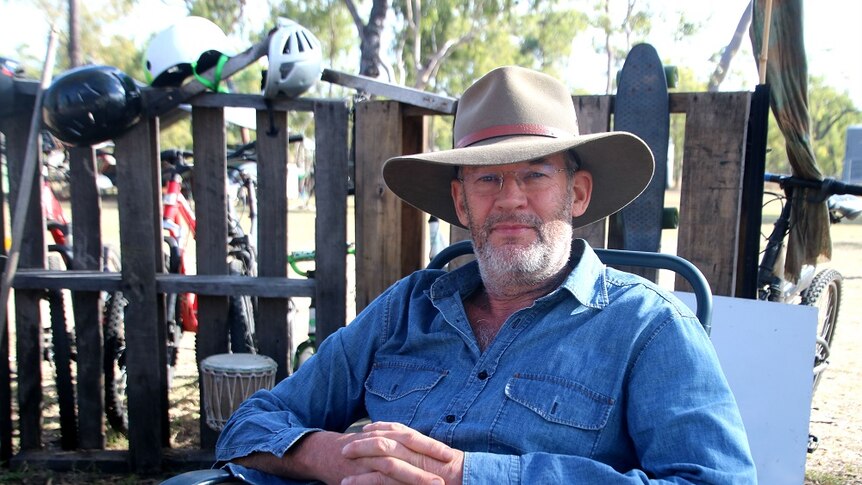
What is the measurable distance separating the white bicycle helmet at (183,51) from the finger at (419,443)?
7.72ft

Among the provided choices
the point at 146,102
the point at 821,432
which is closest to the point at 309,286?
the point at 146,102

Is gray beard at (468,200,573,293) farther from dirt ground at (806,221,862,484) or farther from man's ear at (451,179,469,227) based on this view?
dirt ground at (806,221,862,484)

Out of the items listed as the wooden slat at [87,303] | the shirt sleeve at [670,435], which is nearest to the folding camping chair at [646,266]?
the shirt sleeve at [670,435]

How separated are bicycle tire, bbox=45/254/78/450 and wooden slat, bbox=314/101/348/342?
1.34 meters

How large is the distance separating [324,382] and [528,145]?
881 millimetres

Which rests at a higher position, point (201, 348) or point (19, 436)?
point (201, 348)

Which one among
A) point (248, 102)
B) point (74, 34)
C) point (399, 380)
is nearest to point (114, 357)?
point (248, 102)

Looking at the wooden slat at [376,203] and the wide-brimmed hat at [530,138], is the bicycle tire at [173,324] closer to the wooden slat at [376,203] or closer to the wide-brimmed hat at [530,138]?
the wooden slat at [376,203]

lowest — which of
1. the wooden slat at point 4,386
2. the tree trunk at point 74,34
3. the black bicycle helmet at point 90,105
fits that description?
the wooden slat at point 4,386

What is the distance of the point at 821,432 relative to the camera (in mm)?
4496

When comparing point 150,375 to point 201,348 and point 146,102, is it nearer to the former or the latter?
point 201,348

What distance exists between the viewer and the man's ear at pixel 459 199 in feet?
7.15

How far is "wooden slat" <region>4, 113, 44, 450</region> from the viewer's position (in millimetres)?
3578

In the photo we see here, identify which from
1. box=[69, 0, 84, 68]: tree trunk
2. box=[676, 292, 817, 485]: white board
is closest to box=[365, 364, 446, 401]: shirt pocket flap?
box=[676, 292, 817, 485]: white board
